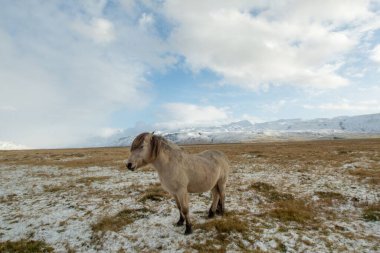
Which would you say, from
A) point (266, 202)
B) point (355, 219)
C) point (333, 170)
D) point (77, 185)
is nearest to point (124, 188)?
point (77, 185)

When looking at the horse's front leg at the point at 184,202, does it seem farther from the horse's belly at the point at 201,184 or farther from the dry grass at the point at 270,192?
the dry grass at the point at 270,192

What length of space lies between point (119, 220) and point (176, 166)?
3881mm

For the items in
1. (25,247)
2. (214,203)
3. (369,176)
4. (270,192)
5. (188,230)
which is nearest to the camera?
(25,247)

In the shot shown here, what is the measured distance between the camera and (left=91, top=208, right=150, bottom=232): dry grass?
8.72m

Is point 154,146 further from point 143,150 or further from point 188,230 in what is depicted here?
point 188,230

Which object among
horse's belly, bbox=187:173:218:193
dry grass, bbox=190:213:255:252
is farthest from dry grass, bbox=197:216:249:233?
horse's belly, bbox=187:173:218:193

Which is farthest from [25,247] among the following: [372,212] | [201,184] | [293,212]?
[372,212]

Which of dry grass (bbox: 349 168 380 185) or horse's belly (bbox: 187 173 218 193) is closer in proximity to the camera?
horse's belly (bbox: 187 173 218 193)

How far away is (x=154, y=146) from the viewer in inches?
291

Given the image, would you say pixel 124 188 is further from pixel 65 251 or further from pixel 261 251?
pixel 261 251

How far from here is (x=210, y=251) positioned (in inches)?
269

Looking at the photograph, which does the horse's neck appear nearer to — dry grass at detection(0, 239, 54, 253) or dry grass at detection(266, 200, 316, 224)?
dry grass at detection(0, 239, 54, 253)

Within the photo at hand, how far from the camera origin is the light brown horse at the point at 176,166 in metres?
7.07

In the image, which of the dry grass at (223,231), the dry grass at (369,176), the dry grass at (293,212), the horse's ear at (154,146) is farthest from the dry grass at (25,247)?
the dry grass at (369,176)
